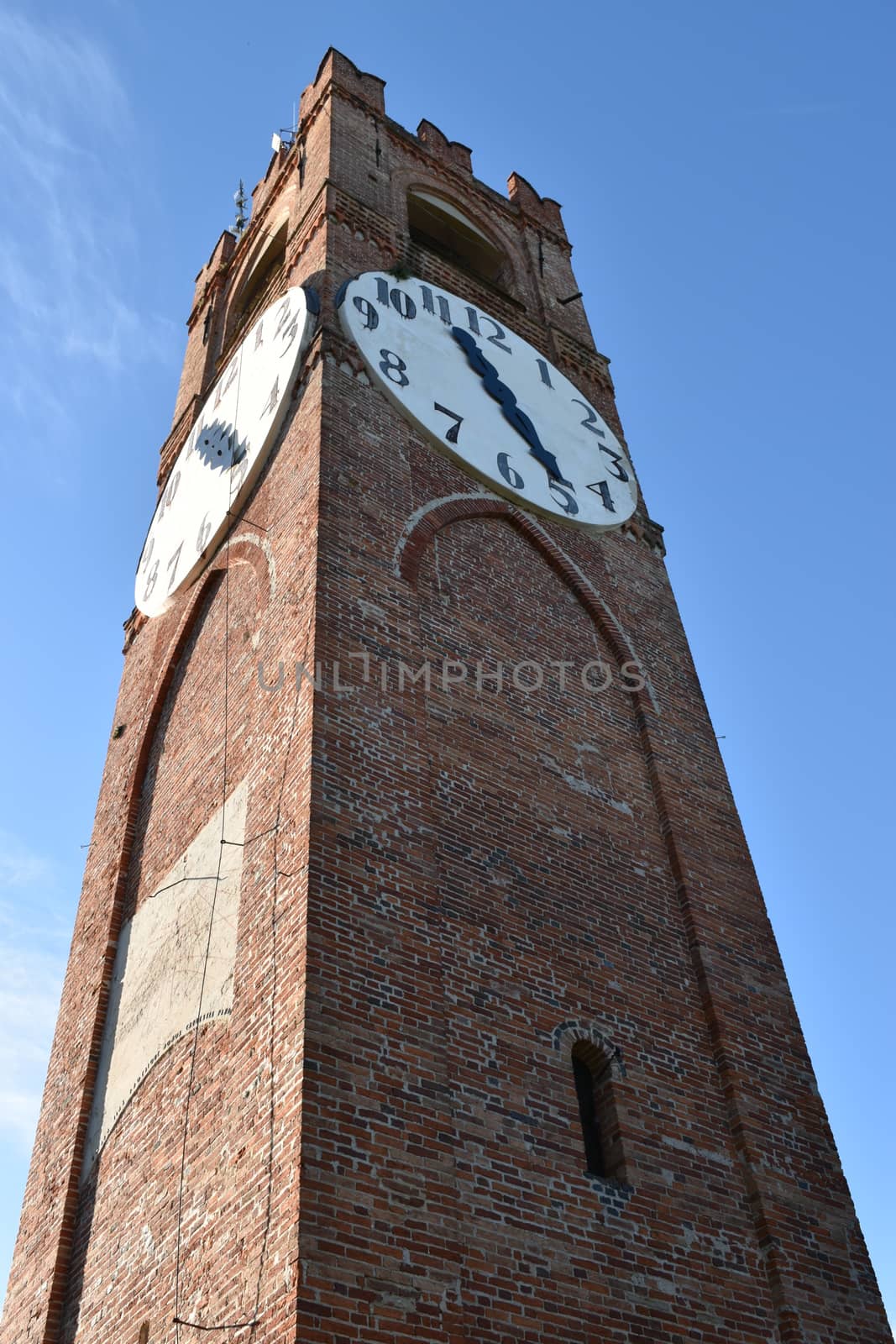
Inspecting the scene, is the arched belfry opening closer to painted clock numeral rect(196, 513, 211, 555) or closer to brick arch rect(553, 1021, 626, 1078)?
painted clock numeral rect(196, 513, 211, 555)

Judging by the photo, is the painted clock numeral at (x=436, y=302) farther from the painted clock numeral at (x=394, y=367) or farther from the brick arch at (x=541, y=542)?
the brick arch at (x=541, y=542)

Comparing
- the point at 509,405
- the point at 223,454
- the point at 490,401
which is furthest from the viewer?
the point at 223,454

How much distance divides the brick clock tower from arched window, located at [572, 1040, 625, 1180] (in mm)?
22

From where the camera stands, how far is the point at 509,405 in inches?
427

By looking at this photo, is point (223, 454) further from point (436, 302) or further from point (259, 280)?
point (259, 280)

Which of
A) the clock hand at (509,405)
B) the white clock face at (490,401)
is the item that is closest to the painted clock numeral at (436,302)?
the white clock face at (490,401)

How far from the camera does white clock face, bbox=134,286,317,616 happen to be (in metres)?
10.1

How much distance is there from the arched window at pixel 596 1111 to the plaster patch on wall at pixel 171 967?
1.90 m

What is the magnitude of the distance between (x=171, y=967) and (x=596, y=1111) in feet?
9.11

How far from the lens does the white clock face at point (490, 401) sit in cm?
1000

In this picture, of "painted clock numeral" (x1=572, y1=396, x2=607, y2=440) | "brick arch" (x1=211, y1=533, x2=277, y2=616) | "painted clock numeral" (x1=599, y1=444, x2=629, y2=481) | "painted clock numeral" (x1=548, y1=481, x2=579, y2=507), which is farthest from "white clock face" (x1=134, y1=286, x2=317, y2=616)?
"painted clock numeral" (x1=599, y1=444, x2=629, y2=481)

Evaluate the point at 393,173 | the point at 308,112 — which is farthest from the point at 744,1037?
the point at 308,112

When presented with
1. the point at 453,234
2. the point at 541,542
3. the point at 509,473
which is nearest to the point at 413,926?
the point at 541,542

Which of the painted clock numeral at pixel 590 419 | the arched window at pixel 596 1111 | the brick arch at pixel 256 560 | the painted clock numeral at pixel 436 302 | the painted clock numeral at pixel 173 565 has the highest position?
the painted clock numeral at pixel 436 302
